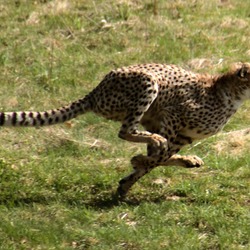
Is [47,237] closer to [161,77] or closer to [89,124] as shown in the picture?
[161,77]

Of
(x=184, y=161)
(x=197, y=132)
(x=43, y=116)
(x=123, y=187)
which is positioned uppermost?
(x=43, y=116)

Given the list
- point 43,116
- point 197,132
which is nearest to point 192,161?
point 197,132

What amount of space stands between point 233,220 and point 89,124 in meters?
2.49

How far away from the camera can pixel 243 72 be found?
816cm

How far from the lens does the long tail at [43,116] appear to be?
24.7ft

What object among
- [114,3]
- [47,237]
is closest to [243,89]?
[47,237]

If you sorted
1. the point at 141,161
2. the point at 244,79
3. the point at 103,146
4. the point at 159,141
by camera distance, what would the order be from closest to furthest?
the point at 159,141, the point at 141,161, the point at 244,79, the point at 103,146

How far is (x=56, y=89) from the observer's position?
1000cm

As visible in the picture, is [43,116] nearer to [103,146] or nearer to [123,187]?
[123,187]

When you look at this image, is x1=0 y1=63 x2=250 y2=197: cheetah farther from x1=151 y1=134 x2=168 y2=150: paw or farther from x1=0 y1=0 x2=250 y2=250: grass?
x1=0 y1=0 x2=250 y2=250: grass

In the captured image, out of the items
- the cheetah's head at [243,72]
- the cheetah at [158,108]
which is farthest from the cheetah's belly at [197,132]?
the cheetah's head at [243,72]

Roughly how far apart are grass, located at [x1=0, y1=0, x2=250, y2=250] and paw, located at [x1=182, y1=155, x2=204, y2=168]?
123 mm

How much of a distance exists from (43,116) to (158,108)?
94 cm

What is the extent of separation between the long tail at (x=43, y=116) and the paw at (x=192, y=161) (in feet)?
2.94
